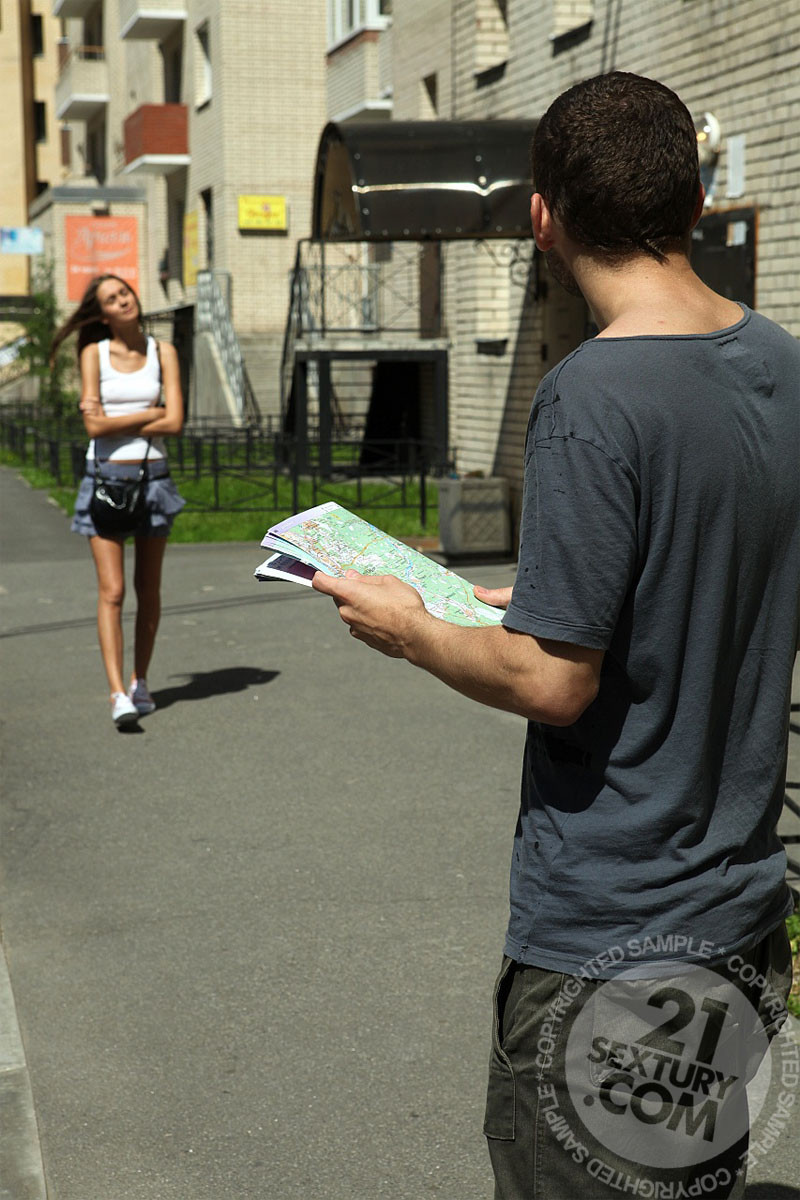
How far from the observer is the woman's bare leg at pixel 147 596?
7521 millimetres

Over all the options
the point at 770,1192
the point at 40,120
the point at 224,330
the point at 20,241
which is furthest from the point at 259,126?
the point at 40,120

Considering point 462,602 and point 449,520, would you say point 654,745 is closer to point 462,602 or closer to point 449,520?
point 462,602

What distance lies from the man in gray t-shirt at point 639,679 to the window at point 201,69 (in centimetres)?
3127

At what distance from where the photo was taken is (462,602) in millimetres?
2482

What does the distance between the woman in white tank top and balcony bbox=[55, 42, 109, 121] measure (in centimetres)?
3599

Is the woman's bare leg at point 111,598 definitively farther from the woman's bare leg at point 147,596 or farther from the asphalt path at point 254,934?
the asphalt path at point 254,934

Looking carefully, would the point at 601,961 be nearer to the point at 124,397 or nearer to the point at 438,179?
the point at 124,397

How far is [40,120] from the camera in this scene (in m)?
67.3

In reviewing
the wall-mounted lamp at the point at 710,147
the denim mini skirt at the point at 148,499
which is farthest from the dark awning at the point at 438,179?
the denim mini skirt at the point at 148,499

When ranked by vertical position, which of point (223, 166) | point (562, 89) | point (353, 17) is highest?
point (353, 17)

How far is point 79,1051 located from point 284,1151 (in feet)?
2.48

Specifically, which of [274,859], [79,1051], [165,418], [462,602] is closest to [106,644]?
[165,418]

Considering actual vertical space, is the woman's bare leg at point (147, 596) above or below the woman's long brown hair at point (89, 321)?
below

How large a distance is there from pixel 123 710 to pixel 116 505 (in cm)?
96
